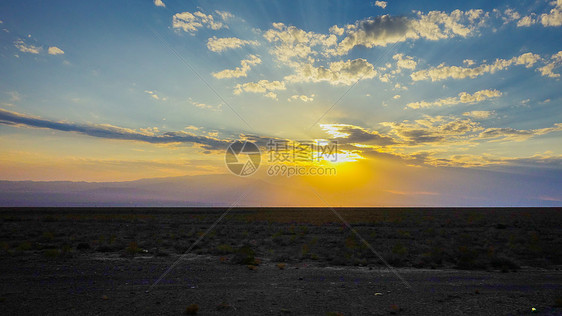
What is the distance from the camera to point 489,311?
25.4ft

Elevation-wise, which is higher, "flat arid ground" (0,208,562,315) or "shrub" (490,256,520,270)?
"shrub" (490,256,520,270)

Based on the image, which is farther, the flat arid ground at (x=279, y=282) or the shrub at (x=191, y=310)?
the flat arid ground at (x=279, y=282)

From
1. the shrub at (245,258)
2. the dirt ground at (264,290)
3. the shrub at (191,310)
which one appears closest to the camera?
the shrub at (191,310)

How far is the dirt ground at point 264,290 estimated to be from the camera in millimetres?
7746

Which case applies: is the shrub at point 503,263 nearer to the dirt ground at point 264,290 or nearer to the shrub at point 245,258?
the dirt ground at point 264,290

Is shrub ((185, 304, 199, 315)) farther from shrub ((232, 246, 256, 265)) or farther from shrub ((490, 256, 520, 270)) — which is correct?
shrub ((490, 256, 520, 270))

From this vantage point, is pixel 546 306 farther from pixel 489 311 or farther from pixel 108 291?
pixel 108 291

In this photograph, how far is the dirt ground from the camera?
7.75m

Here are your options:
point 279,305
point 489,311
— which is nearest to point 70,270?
point 279,305

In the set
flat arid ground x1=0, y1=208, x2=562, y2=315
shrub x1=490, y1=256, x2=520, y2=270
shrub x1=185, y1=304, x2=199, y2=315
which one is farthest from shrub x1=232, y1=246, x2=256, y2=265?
shrub x1=490, y1=256, x2=520, y2=270

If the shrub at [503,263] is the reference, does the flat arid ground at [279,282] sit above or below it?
below

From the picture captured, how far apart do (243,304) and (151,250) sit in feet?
38.1

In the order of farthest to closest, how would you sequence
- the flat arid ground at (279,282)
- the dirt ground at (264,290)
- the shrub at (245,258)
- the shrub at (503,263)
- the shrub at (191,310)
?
the shrub at (245,258)
the shrub at (503,263)
the flat arid ground at (279,282)
the dirt ground at (264,290)
the shrub at (191,310)

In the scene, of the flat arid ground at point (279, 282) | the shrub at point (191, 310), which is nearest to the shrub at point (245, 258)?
the flat arid ground at point (279, 282)
